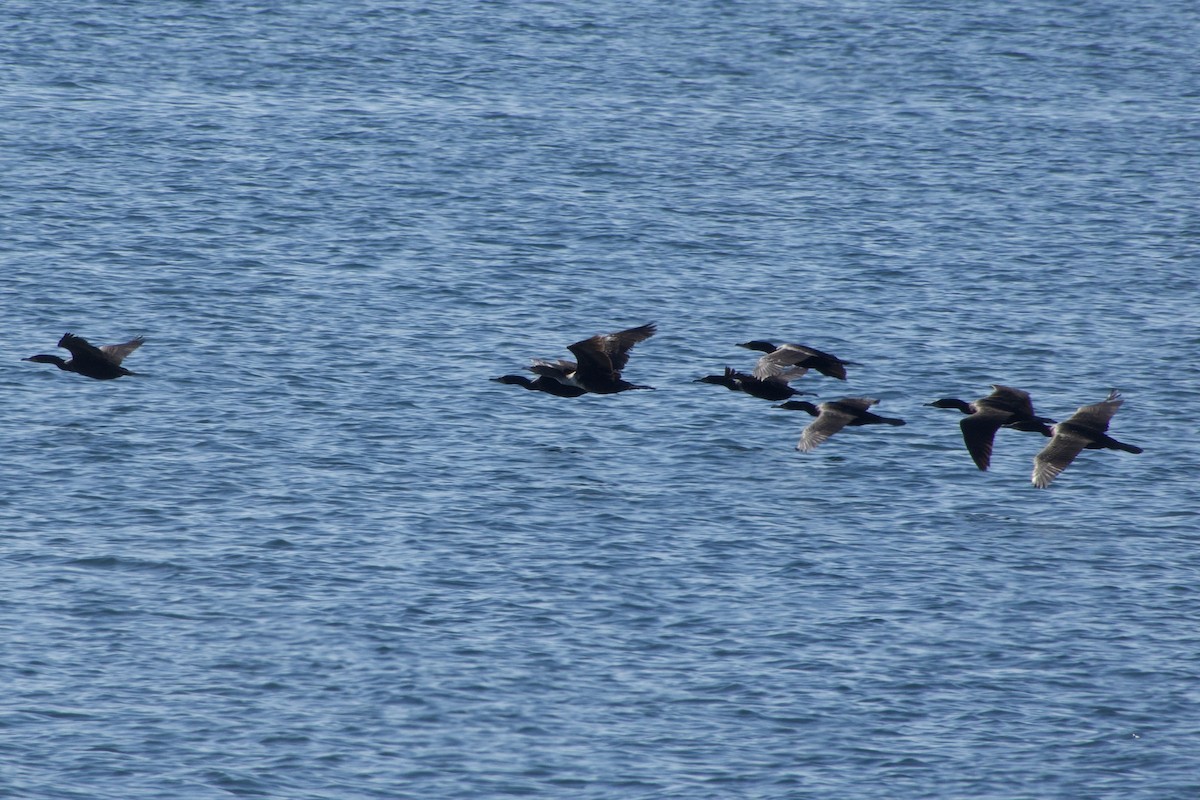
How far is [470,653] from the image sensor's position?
72.0 ft

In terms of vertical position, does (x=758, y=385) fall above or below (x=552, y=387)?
above

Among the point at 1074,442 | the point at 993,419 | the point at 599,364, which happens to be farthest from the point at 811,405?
the point at 1074,442

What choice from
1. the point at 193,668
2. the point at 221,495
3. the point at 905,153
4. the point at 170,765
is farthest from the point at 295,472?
the point at 905,153

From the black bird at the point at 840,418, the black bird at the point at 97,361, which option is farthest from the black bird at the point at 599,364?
the black bird at the point at 97,361

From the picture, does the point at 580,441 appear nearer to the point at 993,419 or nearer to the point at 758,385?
the point at 758,385

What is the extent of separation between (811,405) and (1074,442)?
4397 mm

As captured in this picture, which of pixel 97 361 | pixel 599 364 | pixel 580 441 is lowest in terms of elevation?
pixel 580 441

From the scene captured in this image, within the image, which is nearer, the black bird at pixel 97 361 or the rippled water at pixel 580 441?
the rippled water at pixel 580 441

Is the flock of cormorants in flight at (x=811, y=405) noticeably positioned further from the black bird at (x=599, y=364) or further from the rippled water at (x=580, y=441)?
the rippled water at (x=580, y=441)

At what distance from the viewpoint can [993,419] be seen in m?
25.0

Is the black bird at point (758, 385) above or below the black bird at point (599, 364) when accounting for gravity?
below

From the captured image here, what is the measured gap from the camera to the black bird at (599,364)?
2612 cm

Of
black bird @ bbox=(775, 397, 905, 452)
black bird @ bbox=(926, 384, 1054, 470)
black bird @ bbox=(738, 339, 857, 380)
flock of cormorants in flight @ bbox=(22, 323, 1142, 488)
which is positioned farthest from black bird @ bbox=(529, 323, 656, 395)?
black bird @ bbox=(926, 384, 1054, 470)

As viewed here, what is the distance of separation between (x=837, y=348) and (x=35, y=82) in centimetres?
2917
